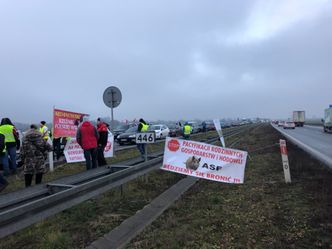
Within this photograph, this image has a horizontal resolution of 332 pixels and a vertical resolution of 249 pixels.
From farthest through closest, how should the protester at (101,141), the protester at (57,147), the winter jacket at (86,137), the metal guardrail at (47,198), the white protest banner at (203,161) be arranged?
the protester at (57,147), the protester at (101,141), the winter jacket at (86,137), the white protest banner at (203,161), the metal guardrail at (47,198)

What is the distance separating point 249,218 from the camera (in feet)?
20.3

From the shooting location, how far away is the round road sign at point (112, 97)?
13.0m

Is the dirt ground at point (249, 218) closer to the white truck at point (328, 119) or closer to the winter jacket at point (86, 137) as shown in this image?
the winter jacket at point (86, 137)

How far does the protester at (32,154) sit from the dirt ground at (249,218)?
349cm

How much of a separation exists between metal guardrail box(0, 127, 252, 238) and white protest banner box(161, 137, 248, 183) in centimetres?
148

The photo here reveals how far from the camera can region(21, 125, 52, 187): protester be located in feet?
Result: 27.7

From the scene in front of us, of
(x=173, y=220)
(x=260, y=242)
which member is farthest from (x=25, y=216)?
(x=260, y=242)

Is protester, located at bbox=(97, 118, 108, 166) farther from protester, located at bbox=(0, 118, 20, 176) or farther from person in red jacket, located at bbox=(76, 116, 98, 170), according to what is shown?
protester, located at bbox=(0, 118, 20, 176)

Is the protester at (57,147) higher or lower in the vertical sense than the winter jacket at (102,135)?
lower

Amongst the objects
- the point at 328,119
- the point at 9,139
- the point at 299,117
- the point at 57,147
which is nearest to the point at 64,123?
the point at 9,139

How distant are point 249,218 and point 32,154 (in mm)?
5159

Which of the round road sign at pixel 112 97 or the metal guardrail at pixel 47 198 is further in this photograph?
the round road sign at pixel 112 97

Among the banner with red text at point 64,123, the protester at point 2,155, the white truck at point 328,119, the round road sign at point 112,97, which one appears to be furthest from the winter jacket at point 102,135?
the white truck at point 328,119

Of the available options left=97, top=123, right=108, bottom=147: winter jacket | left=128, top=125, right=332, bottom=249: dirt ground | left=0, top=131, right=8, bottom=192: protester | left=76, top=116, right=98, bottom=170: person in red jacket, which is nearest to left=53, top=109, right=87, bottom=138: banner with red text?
left=97, top=123, right=108, bottom=147: winter jacket
